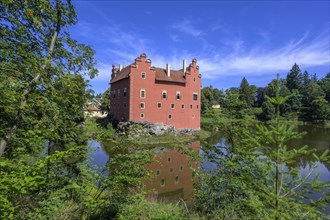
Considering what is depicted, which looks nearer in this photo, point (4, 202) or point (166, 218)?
point (4, 202)

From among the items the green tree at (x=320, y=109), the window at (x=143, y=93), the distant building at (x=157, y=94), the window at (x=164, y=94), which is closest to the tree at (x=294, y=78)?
the green tree at (x=320, y=109)

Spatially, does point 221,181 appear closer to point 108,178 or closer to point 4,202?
point 108,178

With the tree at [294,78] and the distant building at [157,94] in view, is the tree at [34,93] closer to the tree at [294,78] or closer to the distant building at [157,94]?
the distant building at [157,94]

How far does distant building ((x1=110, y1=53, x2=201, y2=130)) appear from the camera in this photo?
28.3 m

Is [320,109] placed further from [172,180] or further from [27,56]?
[27,56]

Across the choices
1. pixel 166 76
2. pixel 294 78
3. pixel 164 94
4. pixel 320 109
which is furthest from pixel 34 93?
pixel 294 78

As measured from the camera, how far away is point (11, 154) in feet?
12.9

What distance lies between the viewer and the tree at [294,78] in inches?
3108

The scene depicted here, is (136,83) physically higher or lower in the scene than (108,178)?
higher

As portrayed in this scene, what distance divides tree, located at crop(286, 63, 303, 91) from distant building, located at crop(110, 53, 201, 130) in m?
64.3

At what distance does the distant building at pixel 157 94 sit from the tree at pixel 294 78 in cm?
6432

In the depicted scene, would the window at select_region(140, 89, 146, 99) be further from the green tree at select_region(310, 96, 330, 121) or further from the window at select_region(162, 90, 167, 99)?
the green tree at select_region(310, 96, 330, 121)

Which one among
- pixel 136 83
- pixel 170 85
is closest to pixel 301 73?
pixel 170 85

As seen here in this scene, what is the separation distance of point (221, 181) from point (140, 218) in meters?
2.26
